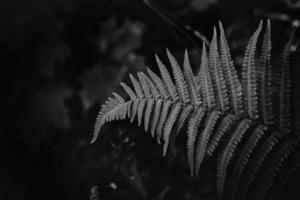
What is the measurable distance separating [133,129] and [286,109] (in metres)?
1.11

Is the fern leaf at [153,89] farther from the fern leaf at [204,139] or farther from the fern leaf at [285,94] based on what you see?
the fern leaf at [285,94]

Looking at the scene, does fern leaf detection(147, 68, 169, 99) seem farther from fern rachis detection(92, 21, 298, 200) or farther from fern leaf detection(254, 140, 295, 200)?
fern leaf detection(254, 140, 295, 200)

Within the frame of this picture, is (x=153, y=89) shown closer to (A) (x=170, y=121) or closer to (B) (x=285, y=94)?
(A) (x=170, y=121)

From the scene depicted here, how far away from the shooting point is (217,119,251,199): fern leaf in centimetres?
118

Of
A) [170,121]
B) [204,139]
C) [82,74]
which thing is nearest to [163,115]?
[170,121]

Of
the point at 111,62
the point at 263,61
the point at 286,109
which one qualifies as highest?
the point at 111,62

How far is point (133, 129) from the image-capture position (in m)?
2.22

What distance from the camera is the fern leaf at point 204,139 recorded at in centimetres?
119

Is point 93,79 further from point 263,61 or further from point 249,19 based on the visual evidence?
point 263,61

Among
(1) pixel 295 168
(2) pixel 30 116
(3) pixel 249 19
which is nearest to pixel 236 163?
(1) pixel 295 168

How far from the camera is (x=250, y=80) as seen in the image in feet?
3.95

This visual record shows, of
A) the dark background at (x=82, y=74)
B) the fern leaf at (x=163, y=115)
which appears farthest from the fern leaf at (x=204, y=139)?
the dark background at (x=82, y=74)

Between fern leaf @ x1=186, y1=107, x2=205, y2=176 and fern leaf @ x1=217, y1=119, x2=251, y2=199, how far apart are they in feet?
0.26

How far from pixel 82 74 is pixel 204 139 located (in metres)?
1.42
